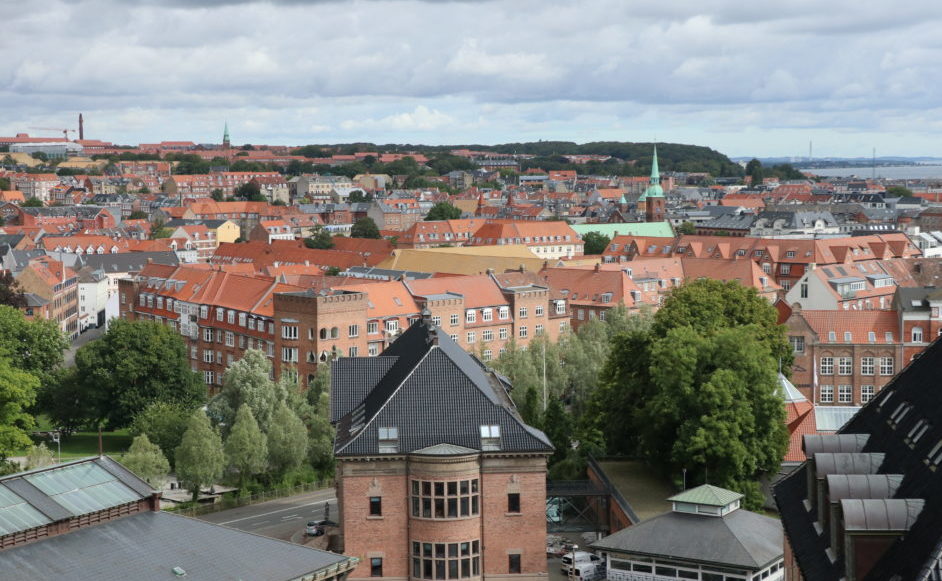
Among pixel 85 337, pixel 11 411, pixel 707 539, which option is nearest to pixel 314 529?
pixel 707 539

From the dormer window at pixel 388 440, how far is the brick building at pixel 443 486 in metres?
0.04

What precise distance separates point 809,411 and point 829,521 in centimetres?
3890

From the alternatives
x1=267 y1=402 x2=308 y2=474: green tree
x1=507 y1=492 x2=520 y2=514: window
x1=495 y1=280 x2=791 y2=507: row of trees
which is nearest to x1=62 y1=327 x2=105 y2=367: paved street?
x1=267 y1=402 x2=308 y2=474: green tree

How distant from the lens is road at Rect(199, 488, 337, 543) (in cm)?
5928

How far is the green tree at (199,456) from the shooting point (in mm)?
64375

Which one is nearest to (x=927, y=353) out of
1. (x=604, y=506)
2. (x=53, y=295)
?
(x=604, y=506)

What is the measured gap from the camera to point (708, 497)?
49.3 m

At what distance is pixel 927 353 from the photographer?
31641 mm

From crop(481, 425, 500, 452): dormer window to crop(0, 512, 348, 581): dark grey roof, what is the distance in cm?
1220

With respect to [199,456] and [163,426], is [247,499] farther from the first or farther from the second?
[163,426]

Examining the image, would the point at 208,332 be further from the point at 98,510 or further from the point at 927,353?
the point at 927,353

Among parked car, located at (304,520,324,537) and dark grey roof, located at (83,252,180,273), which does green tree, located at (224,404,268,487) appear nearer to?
parked car, located at (304,520,324,537)

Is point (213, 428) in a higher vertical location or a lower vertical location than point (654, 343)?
lower

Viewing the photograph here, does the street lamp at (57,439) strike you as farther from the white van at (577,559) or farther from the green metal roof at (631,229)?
the green metal roof at (631,229)
